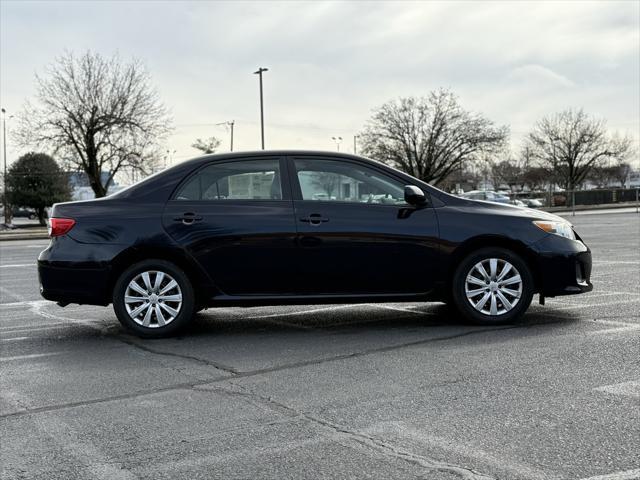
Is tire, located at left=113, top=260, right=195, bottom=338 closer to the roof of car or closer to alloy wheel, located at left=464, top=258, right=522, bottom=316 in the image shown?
the roof of car

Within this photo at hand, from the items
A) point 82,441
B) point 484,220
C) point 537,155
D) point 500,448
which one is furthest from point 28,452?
point 537,155

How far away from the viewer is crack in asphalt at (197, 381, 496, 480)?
3320 mm

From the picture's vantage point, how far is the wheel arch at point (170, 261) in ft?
22.1

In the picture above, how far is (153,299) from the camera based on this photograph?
22.0 ft

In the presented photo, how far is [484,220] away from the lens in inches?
274

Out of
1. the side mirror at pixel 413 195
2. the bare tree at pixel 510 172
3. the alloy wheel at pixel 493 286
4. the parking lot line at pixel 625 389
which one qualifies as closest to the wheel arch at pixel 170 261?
the side mirror at pixel 413 195

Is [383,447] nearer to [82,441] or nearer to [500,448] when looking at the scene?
[500,448]

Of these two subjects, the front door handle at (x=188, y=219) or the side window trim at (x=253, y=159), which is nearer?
the front door handle at (x=188, y=219)

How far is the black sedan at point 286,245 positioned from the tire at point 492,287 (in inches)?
0.4

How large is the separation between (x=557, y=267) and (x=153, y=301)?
3.73 meters

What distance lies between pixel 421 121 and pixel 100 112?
97.4 ft

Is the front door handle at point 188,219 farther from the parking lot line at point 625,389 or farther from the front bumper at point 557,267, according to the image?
the parking lot line at point 625,389

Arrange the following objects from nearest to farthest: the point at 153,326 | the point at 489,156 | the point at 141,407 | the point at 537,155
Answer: the point at 141,407
the point at 153,326
the point at 489,156
the point at 537,155

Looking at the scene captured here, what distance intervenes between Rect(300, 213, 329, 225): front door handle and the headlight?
2.02 meters
